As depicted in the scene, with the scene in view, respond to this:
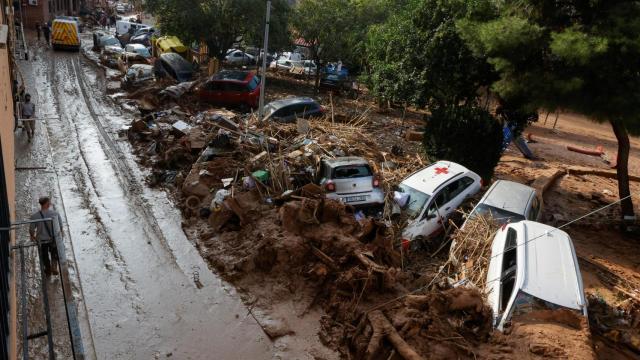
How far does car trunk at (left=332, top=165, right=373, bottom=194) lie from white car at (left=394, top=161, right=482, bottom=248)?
77 cm

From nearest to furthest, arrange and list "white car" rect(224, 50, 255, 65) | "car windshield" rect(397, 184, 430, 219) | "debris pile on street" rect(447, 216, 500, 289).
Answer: "debris pile on street" rect(447, 216, 500, 289) < "car windshield" rect(397, 184, 430, 219) < "white car" rect(224, 50, 255, 65)

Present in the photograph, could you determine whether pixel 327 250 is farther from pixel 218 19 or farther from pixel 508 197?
pixel 218 19

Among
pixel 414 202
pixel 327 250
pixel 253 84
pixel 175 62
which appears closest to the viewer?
pixel 327 250

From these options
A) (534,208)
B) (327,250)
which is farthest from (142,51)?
(534,208)

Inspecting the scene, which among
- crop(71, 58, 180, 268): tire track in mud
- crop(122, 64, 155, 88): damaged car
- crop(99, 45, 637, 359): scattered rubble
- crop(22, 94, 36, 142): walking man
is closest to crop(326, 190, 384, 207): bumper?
crop(99, 45, 637, 359): scattered rubble

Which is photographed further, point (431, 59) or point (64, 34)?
point (64, 34)

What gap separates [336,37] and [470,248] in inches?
796

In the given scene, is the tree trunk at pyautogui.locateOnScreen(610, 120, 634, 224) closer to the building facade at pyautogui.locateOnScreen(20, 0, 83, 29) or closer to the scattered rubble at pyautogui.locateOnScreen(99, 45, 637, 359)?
the scattered rubble at pyautogui.locateOnScreen(99, 45, 637, 359)

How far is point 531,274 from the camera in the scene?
26.4 feet

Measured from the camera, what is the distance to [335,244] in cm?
941

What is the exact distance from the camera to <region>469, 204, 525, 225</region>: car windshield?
36.0 ft

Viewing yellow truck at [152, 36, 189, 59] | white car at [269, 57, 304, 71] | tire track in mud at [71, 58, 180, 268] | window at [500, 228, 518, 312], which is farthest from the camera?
white car at [269, 57, 304, 71]

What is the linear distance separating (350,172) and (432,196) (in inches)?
80.1

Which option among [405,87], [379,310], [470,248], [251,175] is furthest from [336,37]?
[379,310]
